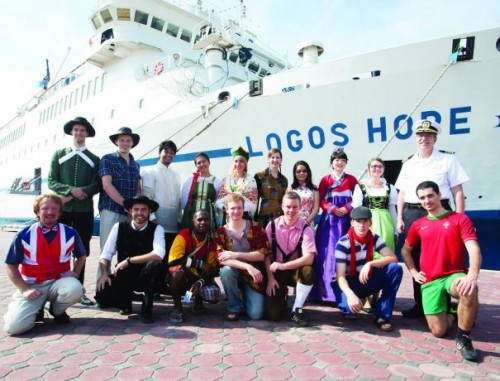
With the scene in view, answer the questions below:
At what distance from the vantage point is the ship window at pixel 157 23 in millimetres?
11719

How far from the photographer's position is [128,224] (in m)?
3.28

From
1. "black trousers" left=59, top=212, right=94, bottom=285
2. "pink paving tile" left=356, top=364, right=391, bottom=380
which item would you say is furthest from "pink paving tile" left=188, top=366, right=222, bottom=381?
"black trousers" left=59, top=212, right=94, bottom=285

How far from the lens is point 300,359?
233 cm

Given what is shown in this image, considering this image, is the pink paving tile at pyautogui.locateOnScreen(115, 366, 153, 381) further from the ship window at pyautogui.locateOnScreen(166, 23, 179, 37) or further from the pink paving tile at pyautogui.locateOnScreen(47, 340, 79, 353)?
the ship window at pyautogui.locateOnScreen(166, 23, 179, 37)

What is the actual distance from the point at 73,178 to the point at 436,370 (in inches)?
136

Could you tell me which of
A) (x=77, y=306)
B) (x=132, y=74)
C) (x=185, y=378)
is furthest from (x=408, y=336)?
(x=132, y=74)

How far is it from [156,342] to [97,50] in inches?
443

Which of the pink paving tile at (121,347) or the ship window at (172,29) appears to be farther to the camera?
the ship window at (172,29)

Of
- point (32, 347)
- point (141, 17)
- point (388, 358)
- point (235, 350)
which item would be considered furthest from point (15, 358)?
point (141, 17)

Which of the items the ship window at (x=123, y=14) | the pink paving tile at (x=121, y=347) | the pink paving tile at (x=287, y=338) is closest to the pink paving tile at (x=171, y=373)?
the pink paving tile at (x=121, y=347)

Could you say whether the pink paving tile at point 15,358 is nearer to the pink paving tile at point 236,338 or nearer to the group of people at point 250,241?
the group of people at point 250,241

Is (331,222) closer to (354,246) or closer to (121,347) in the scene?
(354,246)

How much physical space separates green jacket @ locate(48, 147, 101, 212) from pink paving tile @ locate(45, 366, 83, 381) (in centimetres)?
174

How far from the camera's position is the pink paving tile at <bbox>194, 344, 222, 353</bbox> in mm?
2436
